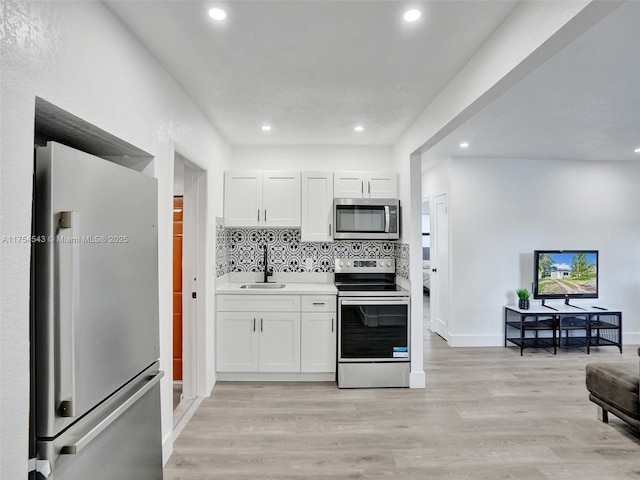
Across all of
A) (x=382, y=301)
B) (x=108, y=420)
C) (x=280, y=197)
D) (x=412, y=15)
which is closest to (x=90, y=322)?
(x=108, y=420)

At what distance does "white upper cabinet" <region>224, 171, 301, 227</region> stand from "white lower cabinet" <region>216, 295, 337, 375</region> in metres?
0.86

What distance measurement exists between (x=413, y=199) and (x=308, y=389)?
2140 mm

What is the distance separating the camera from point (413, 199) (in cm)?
341

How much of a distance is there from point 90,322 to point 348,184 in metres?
2.92

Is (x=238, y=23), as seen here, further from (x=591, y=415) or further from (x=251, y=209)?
(x=591, y=415)

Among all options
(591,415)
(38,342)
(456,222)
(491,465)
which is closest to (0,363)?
(38,342)

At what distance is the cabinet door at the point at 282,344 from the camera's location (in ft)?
11.2

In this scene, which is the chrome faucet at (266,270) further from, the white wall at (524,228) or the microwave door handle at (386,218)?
the white wall at (524,228)

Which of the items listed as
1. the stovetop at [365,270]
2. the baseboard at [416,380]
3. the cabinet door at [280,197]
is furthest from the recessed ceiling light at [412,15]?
the baseboard at [416,380]

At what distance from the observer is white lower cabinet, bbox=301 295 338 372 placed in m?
3.42

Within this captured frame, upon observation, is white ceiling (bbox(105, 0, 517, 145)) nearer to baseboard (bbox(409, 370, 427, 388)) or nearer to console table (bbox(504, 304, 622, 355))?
baseboard (bbox(409, 370, 427, 388))

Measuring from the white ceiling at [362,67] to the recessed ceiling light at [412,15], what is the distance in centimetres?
3

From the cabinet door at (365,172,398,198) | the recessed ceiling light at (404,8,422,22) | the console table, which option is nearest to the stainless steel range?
the cabinet door at (365,172,398,198)

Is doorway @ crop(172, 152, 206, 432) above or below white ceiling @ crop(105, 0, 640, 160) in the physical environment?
below
